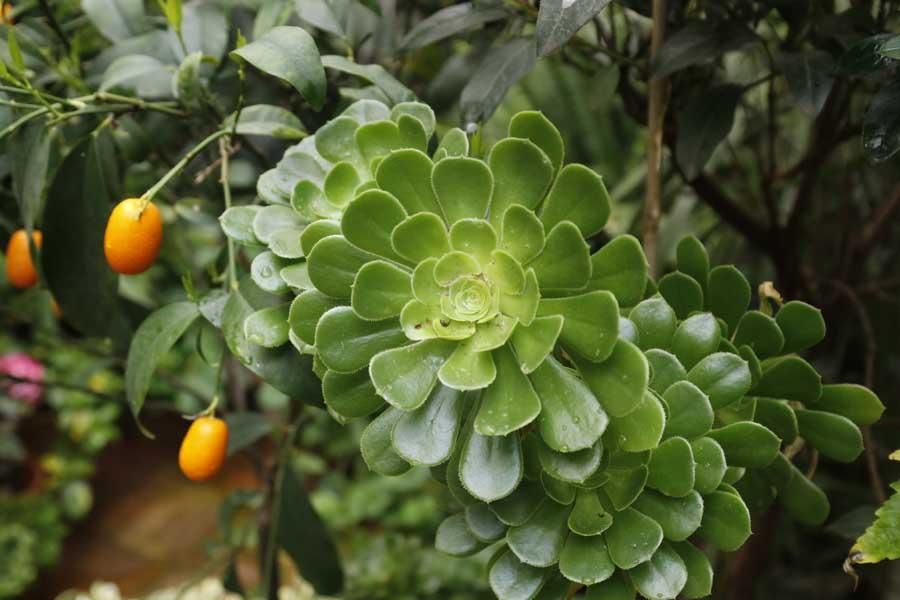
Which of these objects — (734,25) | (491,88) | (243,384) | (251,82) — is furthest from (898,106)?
(243,384)

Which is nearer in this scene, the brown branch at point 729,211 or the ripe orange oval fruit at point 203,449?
the ripe orange oval fruit at point 203,449

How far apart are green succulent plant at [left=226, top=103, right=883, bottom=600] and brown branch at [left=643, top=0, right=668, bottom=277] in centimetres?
13

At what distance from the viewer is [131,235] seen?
1.84 ft

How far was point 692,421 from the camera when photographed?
1.46ft

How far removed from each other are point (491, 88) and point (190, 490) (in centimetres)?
212

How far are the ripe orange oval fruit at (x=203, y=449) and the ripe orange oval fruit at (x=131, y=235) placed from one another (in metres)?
0.12

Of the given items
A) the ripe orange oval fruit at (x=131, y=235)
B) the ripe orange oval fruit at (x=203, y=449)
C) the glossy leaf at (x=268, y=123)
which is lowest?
the ripe orange oval fruit at (x=203, y=449)

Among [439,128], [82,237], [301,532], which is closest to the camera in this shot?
[82,237]

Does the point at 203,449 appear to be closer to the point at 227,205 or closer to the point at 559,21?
the point at 227,205

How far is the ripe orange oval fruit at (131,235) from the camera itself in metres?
0.56

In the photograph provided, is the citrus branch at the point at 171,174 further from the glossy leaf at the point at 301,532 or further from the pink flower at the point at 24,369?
the pink flower at the point at 24,369

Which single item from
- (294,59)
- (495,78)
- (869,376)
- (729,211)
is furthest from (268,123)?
(869,376)

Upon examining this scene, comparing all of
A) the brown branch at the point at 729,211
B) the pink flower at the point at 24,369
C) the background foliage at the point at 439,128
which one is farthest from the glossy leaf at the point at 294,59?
the pink flower at the point at 24,369

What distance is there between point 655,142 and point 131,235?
1.20ft
